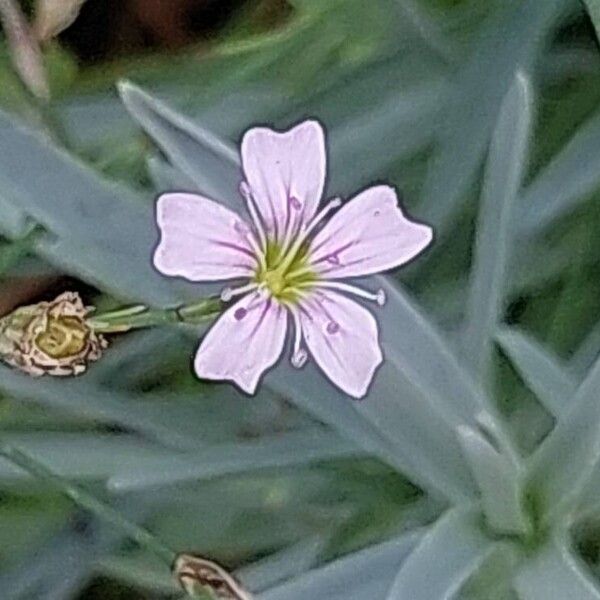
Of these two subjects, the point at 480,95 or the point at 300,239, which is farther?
the point at 480,95

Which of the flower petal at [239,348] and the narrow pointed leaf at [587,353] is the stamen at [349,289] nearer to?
the flower petal at [239,348]

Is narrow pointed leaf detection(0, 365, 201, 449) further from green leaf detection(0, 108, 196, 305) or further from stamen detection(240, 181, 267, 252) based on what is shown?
stamen detection(240, 181, 267, 252)

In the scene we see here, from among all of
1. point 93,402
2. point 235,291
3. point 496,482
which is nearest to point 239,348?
point 235,291

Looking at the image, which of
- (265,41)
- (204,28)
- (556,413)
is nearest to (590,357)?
(556,413)

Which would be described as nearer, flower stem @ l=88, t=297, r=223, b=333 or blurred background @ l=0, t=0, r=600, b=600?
flower stem @ l=88, t=297, r=223, b=333

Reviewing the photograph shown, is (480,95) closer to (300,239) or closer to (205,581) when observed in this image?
(300,239)

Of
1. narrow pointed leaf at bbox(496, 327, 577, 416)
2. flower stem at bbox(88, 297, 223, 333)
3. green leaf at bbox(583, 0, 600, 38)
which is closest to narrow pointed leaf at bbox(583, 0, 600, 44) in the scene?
green leaf at bbox(583, 0, 600, 38)

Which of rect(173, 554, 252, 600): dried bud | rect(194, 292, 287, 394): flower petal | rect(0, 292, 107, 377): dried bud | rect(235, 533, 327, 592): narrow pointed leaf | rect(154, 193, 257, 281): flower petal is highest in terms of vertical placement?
rect(154, 193, 257, 281): flower petal

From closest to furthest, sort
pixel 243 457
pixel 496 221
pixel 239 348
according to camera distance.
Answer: pixel 239 348 < pixel 496 221 < pixel 243 457

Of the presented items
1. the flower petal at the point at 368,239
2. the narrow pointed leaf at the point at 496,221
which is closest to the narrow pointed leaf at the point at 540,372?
the narrow pointed leaf at the point at 496,221
